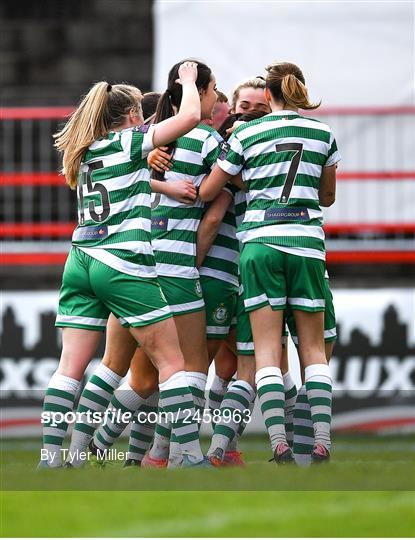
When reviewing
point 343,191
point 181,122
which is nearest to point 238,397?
point 181,122

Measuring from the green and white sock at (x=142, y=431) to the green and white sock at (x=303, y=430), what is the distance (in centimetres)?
64

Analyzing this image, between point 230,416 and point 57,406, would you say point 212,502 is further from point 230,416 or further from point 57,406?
point 57,406

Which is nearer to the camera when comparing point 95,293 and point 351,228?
point 95,293

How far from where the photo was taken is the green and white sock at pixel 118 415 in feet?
22.4

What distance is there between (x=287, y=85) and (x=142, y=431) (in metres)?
1.65

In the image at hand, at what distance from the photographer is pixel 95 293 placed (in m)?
6.43

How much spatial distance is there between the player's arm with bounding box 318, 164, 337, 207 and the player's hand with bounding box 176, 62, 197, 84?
674 mm

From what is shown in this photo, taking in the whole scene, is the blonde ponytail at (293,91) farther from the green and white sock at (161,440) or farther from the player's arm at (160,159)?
the green and white sock at (161,440)

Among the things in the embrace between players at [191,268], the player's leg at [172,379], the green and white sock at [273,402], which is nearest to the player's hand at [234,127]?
the embrace between players at [191,268]

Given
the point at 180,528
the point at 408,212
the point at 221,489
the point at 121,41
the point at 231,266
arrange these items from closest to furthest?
the point at 180,528 < the point at 221,489 < the point at 231,266 < the point at 408,212 < the point at 121,41

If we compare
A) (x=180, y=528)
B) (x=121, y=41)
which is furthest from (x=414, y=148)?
(x=180, y=528)

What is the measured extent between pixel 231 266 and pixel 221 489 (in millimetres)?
1360

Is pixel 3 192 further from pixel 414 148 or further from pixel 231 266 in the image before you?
pixel 231 266

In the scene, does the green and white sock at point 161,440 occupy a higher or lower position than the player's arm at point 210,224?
lower
